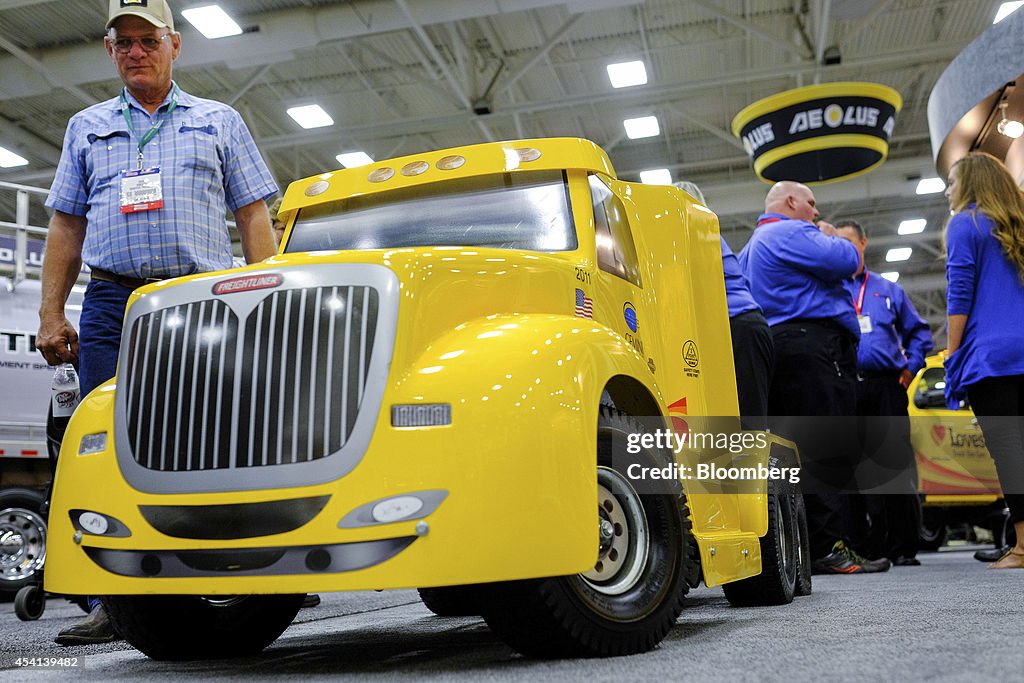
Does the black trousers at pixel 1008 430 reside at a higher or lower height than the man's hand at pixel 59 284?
lower

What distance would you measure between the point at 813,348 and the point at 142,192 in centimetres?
375

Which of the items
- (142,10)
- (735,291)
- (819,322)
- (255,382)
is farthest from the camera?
(819,322)

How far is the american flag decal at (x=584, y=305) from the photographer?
9.87 feet

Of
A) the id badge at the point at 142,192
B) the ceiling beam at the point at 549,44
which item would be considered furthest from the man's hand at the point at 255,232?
the ceiling beam at the point at 549,44

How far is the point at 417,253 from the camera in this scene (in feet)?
8.64

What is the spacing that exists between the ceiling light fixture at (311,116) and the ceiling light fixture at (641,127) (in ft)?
17.2

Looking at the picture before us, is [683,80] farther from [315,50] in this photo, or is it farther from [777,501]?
[777,501]

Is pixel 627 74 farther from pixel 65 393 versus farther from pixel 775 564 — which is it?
pixel 65 393

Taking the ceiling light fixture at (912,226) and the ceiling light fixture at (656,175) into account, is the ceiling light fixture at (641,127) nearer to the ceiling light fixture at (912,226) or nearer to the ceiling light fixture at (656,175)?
the ceiling light fixture at (656,175)

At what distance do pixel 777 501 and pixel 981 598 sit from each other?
34.9 inches

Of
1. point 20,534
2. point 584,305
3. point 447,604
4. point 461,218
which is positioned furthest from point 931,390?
point 20,534

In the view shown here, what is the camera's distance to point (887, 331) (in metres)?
7.10

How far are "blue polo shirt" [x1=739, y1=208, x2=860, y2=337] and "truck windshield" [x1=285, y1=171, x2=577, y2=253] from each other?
278 cm

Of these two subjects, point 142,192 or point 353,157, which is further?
point 353,157
